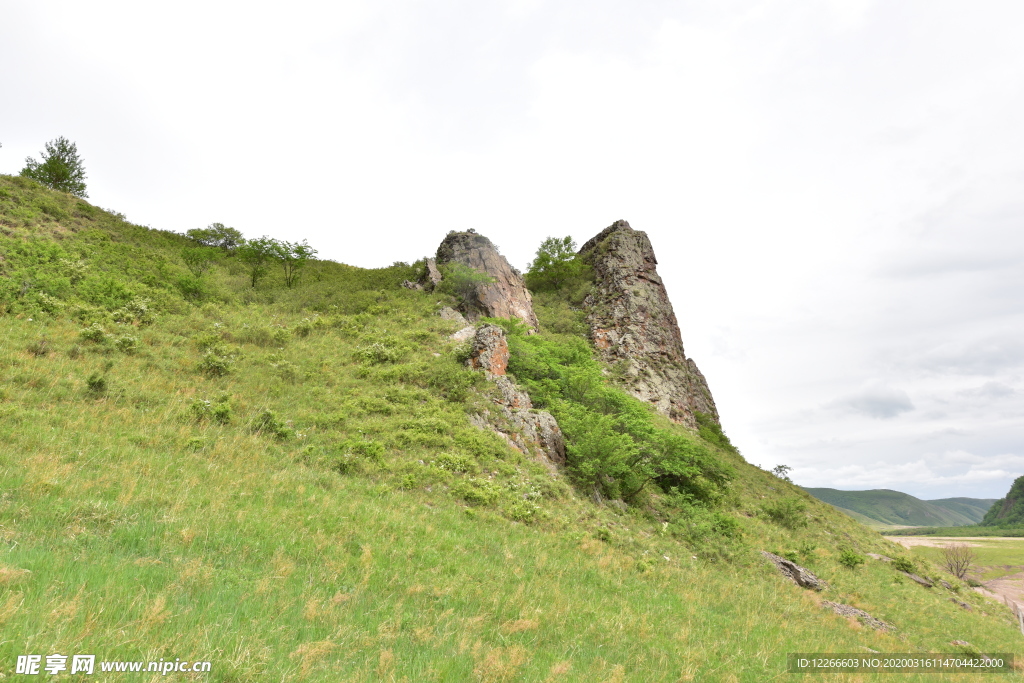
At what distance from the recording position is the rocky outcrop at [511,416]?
58.8ft

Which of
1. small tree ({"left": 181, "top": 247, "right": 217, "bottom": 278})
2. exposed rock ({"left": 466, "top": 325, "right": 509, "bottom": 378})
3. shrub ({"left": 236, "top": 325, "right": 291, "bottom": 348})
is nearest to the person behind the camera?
exposed rock ({"left": 466, "top": 325, "right": 509, "bottom": 378})

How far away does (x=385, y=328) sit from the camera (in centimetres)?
2667

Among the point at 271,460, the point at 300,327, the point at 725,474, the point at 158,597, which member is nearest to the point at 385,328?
the point at 300,327

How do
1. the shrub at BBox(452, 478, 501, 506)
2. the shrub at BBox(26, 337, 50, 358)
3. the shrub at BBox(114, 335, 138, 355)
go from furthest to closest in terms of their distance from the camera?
the shrub at BBox(114, 335, 138, 355) → the shrub at BBox(26, 337, 50, 358) → the shrub at BBox(452, 478, 501, 506)

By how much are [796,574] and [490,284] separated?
83.2 ft

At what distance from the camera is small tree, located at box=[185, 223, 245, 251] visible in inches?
1604

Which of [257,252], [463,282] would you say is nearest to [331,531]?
[463,282]

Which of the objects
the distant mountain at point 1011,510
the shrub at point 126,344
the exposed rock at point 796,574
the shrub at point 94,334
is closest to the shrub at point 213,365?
the shrub at point 126,344

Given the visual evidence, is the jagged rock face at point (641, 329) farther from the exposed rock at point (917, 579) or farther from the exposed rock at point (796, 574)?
the exposed rock at point (796, 574)

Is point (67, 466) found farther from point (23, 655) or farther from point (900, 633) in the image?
point (900, 633)

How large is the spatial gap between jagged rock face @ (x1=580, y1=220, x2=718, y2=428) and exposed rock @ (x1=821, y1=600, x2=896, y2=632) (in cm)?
1965

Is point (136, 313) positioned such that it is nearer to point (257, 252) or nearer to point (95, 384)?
point (95, 384)

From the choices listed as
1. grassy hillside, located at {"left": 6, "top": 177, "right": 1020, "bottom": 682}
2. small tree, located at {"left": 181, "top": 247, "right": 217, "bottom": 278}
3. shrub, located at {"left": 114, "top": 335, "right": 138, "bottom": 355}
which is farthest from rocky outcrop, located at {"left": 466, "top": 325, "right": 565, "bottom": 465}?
small tree, located at {"left": 181, "top": 247, "right": 217, "bottom": 278}

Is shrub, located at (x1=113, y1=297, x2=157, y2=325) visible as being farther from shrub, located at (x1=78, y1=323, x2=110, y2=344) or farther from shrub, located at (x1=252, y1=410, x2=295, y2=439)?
shrub, located at (x1=252, y1=410, x2=295, y2=439)
